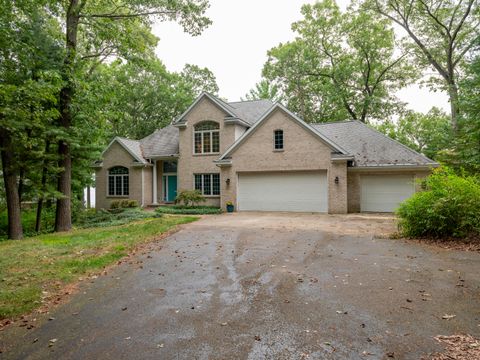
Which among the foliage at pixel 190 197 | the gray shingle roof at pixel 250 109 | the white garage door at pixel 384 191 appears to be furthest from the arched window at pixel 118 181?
the white garage door at pixel 384 191

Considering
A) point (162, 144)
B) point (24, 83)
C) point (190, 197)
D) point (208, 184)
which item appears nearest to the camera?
point (24, 83)

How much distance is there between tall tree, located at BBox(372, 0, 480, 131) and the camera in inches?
853

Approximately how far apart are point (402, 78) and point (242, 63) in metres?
19.4

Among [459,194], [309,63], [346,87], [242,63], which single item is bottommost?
[459,194]

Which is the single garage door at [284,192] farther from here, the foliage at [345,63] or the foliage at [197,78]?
the foliage at [197,78]

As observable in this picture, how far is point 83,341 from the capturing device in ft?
13.0

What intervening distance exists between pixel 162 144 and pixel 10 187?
1173 centimetres

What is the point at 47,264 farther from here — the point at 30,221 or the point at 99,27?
the point at 30,221

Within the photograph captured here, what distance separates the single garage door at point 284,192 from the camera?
17375mm

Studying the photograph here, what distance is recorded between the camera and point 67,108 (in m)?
14.0

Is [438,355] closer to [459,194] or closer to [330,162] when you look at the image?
[459,194]

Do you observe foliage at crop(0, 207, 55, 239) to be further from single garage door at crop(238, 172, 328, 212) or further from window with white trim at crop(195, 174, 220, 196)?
single garage door at crop(238, 172, 328, 212)

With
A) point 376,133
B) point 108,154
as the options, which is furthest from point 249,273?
point 108,154

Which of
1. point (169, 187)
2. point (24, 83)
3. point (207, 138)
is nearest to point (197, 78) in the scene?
point (207, 138)
